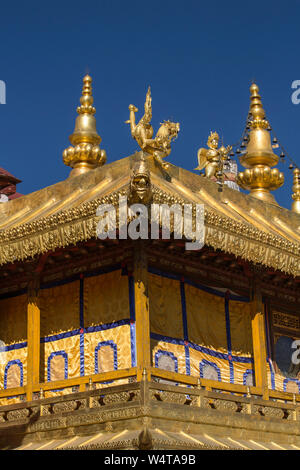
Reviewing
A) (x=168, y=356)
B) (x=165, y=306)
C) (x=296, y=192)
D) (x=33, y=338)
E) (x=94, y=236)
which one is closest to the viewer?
(x=94, y=236)

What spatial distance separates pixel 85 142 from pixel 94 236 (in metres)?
7.32

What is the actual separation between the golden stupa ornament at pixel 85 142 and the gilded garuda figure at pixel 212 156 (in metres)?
2.48

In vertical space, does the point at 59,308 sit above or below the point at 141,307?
above

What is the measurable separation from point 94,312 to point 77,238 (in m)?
1.70

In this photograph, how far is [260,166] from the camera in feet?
78.1

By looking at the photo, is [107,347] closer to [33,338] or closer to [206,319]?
[33,338]

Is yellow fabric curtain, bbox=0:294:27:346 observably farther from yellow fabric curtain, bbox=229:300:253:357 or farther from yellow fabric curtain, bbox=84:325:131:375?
yellow fabric curtain, bbox=229:300:253:357

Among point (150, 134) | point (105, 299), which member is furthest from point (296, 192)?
point (105, 299)

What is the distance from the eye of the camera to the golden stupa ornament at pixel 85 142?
21531 millimetres

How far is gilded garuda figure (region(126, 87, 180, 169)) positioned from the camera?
16.8 meters

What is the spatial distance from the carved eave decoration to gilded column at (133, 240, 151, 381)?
3.05 ft

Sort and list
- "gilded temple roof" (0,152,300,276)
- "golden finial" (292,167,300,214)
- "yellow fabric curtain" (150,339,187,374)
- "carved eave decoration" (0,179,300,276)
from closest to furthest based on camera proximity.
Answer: "carved eave decoration" (0,179,300,276)
"gilded temple roof" (0,152,300,276)
"yellow fabric curtain" (150,339,187,374)
"golden finial" (292,167,300,214)

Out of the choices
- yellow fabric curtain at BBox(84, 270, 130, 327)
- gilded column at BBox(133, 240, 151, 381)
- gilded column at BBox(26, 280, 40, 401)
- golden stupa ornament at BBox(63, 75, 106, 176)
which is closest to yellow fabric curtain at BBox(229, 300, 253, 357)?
yellow fabric curtain at BBox(84, 270, 130, 327)
